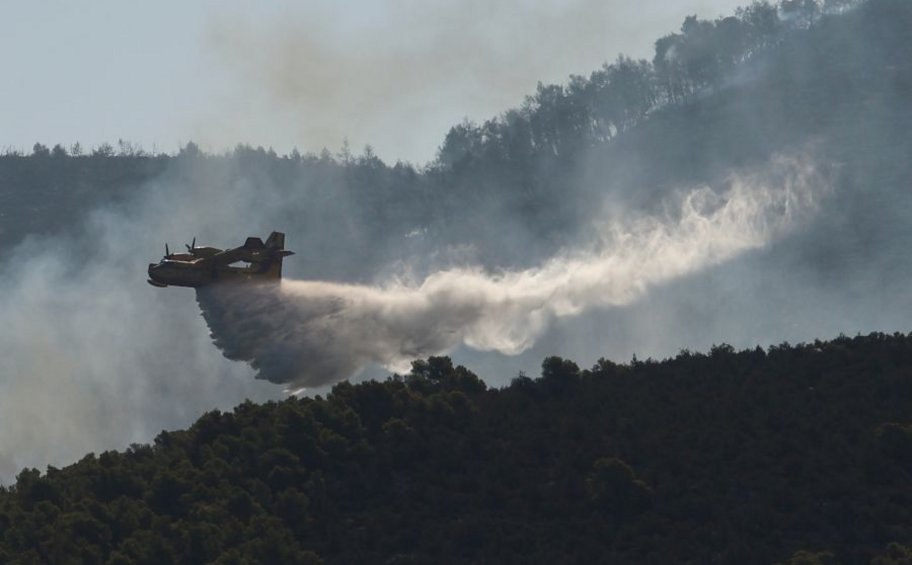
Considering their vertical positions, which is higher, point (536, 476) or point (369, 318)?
point (369, 318)

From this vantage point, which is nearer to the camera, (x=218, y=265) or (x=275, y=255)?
(x=218, y=265)

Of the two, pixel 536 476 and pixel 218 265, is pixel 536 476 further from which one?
pixel 218 265

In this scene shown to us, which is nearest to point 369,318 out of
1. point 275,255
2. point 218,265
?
point 275,255

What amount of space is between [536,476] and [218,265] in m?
25.1

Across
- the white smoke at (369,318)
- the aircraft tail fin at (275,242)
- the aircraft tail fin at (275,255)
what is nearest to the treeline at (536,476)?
the white smoke at (369,318)

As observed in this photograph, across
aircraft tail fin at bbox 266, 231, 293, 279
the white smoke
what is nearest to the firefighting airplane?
aircraft tail fin at bbox 266, 231, 293, 279

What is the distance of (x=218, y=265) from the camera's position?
8862cm

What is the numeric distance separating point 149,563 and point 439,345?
30.4 metres

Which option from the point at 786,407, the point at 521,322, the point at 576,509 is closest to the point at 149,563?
the point at 576,509

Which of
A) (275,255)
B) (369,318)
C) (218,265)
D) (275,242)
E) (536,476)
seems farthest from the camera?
(369,318)

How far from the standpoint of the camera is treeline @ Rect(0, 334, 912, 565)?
64.8 metres

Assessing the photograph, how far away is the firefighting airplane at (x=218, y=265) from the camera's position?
86875 millimetres

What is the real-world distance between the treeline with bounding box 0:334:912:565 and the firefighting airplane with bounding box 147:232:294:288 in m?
7.55

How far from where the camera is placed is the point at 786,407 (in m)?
76.5
